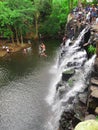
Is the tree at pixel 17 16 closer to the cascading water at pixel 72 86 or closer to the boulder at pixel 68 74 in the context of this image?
the cascading water at pixel 72 86

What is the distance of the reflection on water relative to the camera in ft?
77.2

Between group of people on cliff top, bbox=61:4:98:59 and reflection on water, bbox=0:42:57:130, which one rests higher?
group of people on cliff top, bbox=61:4:98:59

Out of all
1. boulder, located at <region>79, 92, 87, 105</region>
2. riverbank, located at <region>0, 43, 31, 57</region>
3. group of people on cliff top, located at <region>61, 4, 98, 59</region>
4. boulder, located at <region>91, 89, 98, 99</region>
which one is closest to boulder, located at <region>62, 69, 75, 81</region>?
group of people on cliff top, located at <region>61, 4, 98, 59</region>

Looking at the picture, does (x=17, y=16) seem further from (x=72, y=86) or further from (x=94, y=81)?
(x=94, y=81)

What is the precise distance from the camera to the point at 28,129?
22250 millimetres

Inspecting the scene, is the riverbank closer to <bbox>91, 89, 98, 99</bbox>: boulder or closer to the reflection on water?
the reflection on water

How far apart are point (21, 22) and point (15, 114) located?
24.7 m

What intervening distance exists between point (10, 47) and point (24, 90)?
1902 cm

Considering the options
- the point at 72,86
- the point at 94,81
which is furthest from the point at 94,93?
the point at 72,86

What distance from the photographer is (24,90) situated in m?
29.4

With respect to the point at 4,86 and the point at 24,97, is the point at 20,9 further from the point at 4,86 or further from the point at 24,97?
the point at 24,97

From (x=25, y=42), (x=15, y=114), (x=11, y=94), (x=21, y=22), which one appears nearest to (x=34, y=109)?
(x=15, y=114)

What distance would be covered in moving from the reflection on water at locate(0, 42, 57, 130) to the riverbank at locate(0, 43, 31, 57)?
1862mm

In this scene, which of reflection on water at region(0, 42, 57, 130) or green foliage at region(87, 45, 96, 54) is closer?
reflection on water at region(0, 42, 57, 130)
